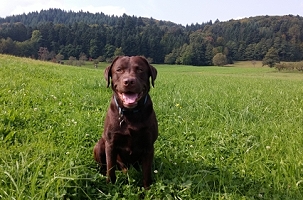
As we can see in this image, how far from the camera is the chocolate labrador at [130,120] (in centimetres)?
278

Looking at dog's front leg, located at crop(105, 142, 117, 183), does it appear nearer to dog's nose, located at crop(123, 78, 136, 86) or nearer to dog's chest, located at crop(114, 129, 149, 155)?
dog's chest, located at crop(114, 129, 149, 155)

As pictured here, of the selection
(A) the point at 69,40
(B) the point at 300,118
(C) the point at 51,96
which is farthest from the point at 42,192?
(A) the point at 69,40

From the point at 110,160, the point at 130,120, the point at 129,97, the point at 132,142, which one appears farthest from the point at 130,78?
the point at 110,160

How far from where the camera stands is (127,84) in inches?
106

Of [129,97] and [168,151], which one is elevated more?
[129,97]

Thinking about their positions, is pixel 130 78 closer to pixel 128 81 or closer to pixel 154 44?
pixel 128 81

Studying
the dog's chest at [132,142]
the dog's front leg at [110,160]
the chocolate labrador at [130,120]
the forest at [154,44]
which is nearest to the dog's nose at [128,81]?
the chocolate labrador at [130,120]

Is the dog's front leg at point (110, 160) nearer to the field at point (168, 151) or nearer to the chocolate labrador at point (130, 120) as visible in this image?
the chocolate labrador at point (130, 120)

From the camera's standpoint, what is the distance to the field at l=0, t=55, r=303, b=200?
2.57m

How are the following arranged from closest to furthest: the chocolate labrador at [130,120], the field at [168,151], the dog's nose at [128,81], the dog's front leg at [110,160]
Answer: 1. the field at [168,151]
2. the dog's nose at [128,81]
3. the chocolate labrador at [130,120]
4. the dog's front leg at [110,160]

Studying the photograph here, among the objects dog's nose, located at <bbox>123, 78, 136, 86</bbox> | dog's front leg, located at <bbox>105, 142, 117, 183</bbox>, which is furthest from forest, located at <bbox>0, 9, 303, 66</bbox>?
dog's nose, located at <bbox>123, 78, 136, 86</bbox>

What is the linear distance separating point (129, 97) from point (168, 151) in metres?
1.33

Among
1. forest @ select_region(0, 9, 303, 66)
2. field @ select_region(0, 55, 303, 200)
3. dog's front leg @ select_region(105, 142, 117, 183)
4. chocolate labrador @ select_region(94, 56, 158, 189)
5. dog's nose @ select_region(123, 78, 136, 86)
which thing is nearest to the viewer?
field @ select_region(0, 55, 303, 200)

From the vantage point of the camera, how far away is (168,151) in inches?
149
